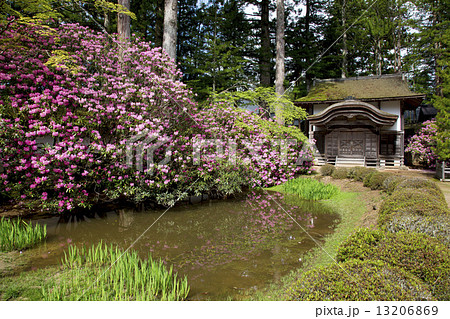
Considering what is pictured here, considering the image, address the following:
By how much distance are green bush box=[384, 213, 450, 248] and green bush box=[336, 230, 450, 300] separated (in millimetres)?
490

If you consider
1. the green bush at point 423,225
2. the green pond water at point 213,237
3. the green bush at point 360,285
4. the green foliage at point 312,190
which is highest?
the green bush at point 423,225

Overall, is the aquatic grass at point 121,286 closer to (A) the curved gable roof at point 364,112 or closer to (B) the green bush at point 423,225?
(B) the green bush at point 423,225

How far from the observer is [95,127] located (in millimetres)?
7312

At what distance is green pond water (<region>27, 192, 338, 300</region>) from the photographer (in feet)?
13.7

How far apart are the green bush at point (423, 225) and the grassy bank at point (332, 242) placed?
0.60m

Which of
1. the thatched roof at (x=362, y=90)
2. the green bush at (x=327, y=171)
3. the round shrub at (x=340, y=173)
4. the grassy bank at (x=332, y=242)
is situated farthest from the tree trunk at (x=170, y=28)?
the thatched roof at (x=362, y=90)

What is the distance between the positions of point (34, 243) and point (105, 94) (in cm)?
399

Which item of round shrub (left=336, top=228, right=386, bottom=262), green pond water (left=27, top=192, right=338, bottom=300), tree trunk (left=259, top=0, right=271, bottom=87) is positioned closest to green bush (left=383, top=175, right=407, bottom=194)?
green pond water (left=27, top=192, right=338, bottom=300)

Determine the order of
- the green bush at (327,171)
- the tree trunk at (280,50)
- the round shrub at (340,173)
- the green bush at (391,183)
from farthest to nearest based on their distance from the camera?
the tree trunk at (280,50) < the green bush at (327,171) < the round shrub at (340,173) < the green bush at (391,183)

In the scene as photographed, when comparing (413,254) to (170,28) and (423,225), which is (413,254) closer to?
(423,225)

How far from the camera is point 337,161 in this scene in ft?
59.2

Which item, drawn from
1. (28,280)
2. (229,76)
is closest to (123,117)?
(28,280)

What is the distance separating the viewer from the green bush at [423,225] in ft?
12.2

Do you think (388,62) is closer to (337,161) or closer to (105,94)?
(337,161)
